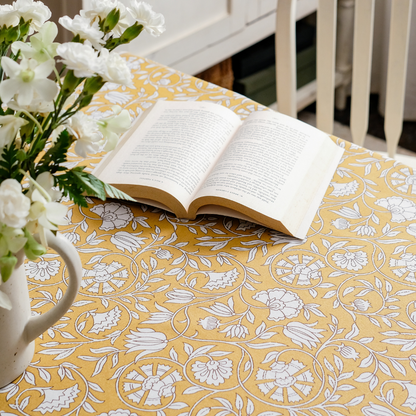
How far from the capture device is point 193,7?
1.73 meters

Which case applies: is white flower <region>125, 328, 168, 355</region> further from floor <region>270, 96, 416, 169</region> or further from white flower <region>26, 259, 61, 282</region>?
floor <region>270, 96, 416, 169</region>

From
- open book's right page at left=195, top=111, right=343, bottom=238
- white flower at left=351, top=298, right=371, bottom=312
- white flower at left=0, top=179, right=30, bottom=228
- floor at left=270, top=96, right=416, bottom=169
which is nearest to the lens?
white flower at left=0, top=179, right=30, bottom=228

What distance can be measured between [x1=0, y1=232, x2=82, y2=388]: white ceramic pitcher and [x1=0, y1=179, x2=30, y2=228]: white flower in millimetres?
120

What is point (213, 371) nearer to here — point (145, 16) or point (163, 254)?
point (163, 254)

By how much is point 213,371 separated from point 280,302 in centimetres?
14

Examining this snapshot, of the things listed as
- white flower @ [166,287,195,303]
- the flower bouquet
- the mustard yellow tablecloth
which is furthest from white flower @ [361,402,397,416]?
the flower bouquet

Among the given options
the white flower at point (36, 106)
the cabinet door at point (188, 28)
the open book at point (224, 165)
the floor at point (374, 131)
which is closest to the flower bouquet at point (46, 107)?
the white flower at point (36, 106)

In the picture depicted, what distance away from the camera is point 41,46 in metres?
0.43

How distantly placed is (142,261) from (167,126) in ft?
0.93

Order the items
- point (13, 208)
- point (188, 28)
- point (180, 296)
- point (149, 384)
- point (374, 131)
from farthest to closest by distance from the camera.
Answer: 1. point (374, 131)
2. point (188, 28)
3. point (180, 296)
4. point (149, 384)
5. point (13, 208)

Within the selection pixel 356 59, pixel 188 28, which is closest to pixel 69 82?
pixel 356 59

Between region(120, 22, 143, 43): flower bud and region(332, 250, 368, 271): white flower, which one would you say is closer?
region(120, 22, 143, 43): flower bud

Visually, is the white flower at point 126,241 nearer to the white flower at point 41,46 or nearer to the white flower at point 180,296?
the white flower at point 180,296

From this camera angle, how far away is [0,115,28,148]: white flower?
419 mm
